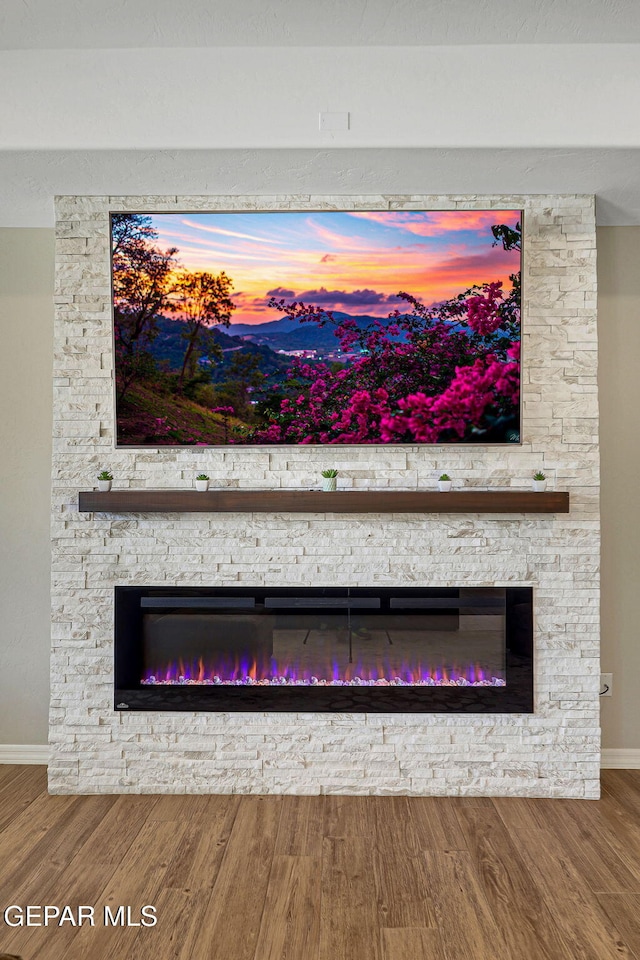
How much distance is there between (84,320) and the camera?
319 cm

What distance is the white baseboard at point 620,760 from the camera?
3422 millimetres

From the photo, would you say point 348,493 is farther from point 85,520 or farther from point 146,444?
point 85,520

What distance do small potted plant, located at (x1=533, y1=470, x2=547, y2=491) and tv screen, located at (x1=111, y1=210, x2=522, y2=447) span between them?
194 millimetres

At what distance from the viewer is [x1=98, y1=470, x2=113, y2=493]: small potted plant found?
3158mm

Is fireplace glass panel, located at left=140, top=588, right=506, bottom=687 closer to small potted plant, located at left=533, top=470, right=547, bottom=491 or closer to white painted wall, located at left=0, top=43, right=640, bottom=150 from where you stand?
small potted plant, located at left=533, top=470, right=547, bottom=491

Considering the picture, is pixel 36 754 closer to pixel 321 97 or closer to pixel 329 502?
pixel 329 502

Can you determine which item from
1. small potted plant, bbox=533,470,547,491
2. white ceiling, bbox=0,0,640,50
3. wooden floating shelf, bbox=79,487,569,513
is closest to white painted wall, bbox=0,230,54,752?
wooden floating shelf, bbox=79,487,569,513

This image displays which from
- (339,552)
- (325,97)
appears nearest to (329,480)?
(339,552)

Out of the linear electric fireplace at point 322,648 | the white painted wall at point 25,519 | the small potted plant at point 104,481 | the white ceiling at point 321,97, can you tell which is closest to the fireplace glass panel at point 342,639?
the linear electric fireplace at point 322,648

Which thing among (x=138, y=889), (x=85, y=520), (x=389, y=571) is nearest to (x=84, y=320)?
(x=85, y=520)

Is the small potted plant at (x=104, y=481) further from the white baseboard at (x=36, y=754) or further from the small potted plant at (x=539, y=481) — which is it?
the small potted plant at (x=539, y=481)

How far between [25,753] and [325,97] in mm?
3215

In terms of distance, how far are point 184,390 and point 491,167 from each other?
61.0 inches

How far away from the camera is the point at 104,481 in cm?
317
